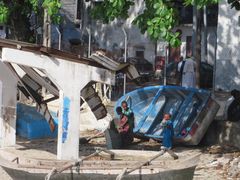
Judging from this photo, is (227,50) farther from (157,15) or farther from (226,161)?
(157,15)

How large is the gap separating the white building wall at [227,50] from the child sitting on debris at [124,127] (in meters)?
7.85

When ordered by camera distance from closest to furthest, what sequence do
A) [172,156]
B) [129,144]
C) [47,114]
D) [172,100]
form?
[172,156] < [47,114] < [129,144] < [172,100]

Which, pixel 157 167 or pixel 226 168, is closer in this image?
pixel 157 167

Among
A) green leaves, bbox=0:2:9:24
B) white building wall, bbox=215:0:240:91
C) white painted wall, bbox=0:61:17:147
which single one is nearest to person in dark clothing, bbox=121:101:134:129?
white painted wall, bbox=0:61:17:147

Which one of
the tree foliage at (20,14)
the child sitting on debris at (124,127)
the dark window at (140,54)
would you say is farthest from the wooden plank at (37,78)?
the dark window at (140,54)

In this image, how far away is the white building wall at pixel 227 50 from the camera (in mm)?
20250

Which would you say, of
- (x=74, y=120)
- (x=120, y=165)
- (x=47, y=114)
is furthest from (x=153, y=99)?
(x=120, y=165)

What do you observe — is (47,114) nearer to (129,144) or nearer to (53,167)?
(129,144)

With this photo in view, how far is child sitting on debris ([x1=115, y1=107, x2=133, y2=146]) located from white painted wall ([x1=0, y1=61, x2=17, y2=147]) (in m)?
2.38

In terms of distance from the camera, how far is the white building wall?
66.4ft

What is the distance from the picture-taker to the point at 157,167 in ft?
29.6

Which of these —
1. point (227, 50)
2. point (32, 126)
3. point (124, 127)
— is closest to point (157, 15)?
point (124, 127)

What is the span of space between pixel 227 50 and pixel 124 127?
8.34 m

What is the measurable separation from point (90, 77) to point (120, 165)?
6.15ft
